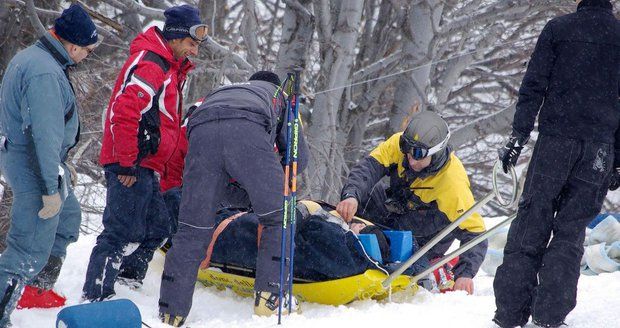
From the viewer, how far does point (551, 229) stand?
4301 millimetres

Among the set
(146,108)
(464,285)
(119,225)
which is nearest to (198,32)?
(146,108)

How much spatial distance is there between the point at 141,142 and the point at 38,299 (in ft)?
3.72

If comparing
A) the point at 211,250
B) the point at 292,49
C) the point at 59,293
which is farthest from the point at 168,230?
the point at 292,49

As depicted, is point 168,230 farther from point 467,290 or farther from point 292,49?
point 292,49

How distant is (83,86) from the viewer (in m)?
10.9

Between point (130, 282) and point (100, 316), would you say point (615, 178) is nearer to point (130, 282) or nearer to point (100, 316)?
point (100, 316)

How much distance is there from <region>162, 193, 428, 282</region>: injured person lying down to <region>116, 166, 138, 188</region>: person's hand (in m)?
0.76

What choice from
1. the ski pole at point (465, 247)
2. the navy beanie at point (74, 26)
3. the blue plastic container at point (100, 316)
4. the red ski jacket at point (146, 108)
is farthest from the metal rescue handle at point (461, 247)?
the navy beanie at point (74, 26)

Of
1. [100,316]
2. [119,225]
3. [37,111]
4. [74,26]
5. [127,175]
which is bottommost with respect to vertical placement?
[100,316]

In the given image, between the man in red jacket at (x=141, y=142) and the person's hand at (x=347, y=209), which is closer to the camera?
the man in red jacket at (x=141, y=142)

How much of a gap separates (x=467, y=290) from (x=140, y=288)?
236 centimetres

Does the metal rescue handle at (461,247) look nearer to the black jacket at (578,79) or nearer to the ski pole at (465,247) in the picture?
the ski pole at (465,247)

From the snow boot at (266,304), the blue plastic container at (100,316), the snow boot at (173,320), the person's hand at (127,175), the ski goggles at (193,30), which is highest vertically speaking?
the ski goggles at (193,30)

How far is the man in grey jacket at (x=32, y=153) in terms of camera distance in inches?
162
